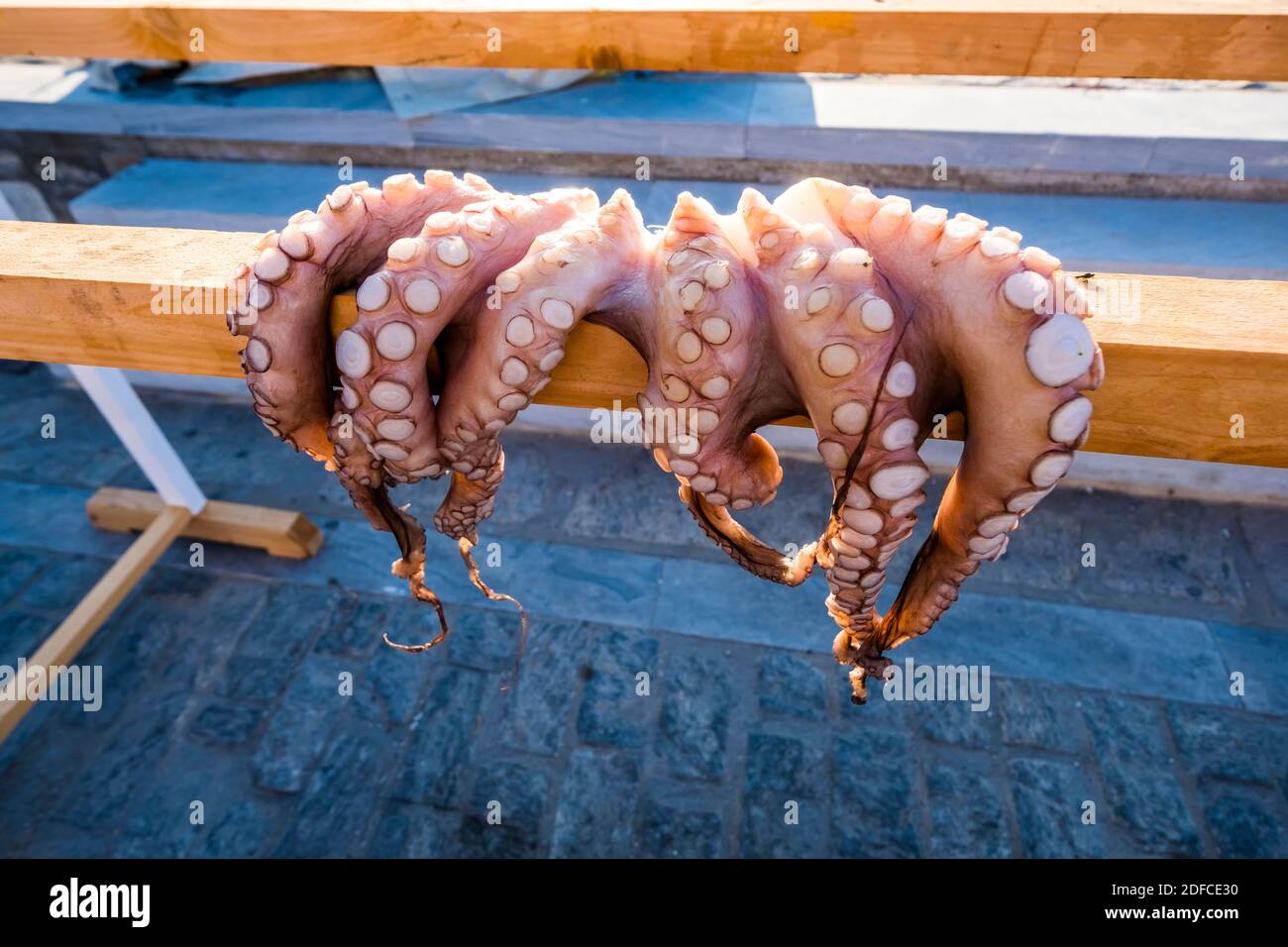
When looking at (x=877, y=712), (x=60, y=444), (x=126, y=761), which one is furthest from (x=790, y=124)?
(x=60, y=444)

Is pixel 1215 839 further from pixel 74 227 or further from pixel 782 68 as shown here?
pixel 74 227

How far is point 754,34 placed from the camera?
232cm

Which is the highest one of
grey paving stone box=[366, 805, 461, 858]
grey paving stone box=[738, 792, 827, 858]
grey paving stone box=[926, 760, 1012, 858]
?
grey paving stone box=[926, 760, 1012, 858]

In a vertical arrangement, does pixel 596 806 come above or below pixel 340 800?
above

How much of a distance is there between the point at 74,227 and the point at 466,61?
5.46ft

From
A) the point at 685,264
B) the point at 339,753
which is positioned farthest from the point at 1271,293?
the point at 339,753

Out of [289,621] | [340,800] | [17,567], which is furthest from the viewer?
[17,567]

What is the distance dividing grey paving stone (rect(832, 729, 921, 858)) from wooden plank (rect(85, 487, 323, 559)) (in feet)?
8.80

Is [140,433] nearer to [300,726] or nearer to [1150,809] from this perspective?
[300,726]

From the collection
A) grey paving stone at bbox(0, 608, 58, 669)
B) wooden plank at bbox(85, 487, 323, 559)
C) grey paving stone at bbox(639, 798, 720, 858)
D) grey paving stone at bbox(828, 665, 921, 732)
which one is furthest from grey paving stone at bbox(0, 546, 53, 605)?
grey paving stone at bbox(828, 665, 921, 732)

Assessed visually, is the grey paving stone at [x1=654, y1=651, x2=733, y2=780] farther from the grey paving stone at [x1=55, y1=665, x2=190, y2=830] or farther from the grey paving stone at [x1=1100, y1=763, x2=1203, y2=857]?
the grey paving stone at [x1=55, y1=665, x2=190, y2=830]

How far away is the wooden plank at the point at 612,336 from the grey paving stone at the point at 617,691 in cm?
231

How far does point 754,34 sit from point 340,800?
10.0ft

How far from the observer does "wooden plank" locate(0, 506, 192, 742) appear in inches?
124
